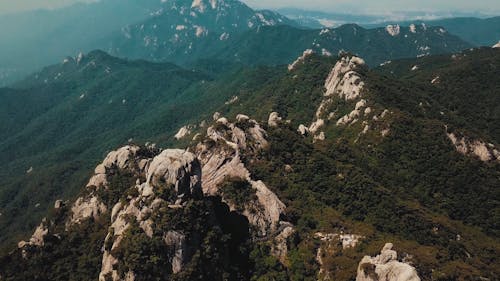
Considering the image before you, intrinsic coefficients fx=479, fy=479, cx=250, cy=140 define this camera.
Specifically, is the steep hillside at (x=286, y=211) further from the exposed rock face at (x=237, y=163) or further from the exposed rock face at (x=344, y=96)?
the exposed rock face at (x=344, y=96)

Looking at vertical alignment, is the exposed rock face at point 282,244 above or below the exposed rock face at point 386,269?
below

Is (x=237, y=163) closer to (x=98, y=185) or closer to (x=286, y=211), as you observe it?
(x=286, y=211)

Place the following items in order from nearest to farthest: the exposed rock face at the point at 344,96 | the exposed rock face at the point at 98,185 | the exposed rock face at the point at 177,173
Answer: the exposed rock face at the point at 177,173, the exposed rock face at the point at 98,185, the exposed rock face at the point at 344,96

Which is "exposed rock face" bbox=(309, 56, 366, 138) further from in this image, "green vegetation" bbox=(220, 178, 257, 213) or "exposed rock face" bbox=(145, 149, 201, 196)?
"exposed rock face" bbox=(145, 149, 201, 196)

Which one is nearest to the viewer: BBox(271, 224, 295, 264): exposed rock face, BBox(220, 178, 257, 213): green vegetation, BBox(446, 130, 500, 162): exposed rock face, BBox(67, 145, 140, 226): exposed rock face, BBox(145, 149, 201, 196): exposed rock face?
BBox(145, 149, 201, 196): exposed rock face

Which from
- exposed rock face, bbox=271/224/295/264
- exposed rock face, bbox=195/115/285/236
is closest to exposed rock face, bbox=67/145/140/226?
exposed rock face, bbox=195/115/285/236

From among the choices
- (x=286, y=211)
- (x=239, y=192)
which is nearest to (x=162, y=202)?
(x=239, y=192)

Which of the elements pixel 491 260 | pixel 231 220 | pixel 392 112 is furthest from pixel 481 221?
pixel 231 220

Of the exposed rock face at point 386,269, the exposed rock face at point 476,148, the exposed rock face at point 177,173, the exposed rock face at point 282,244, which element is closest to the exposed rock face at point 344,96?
the exposed rock face at point 476,148
